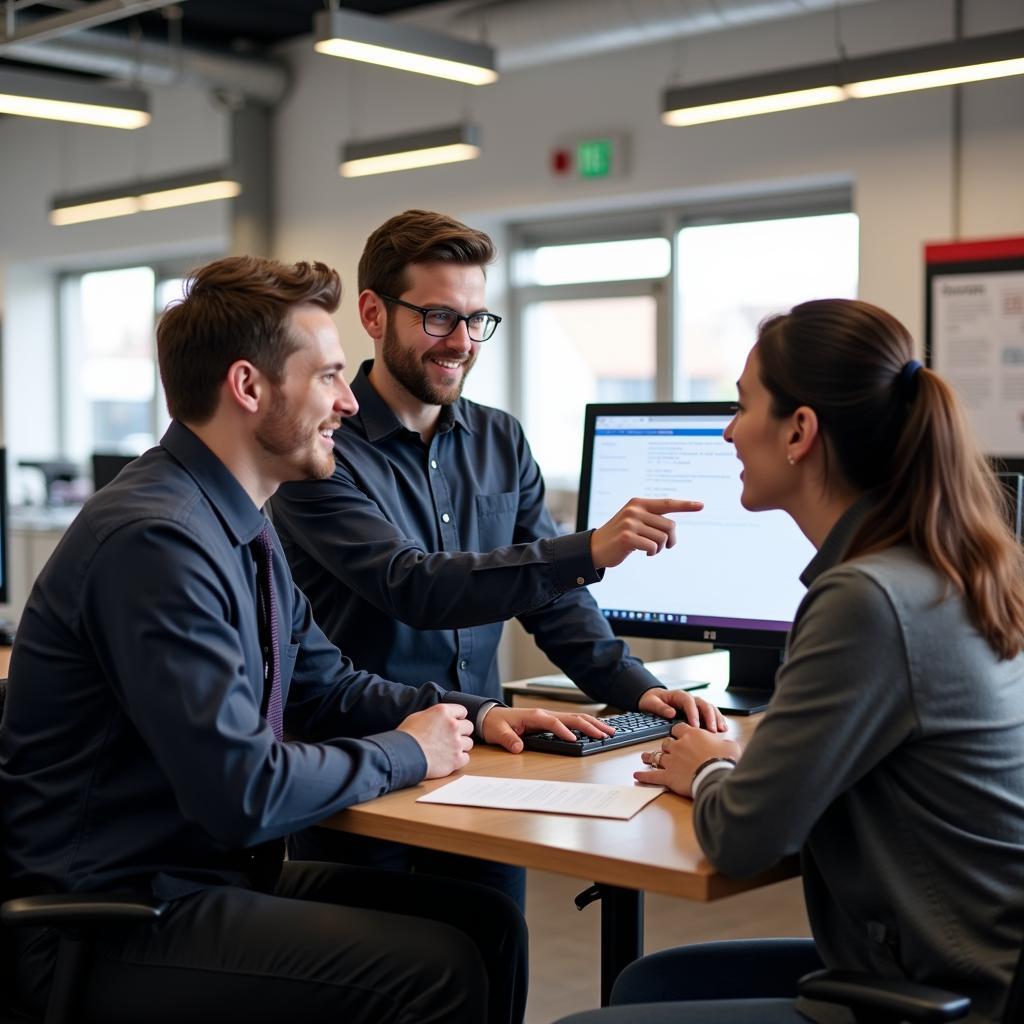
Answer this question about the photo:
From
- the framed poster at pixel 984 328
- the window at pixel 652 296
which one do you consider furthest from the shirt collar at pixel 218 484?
the window at pixel 652 296

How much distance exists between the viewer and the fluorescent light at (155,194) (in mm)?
6766

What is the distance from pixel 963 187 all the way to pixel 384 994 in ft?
14.6

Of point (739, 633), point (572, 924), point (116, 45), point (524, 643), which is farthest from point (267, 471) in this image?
point (116, 45)

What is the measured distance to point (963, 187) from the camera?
5.34 meters

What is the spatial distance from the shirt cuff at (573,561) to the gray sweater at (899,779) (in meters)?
0.64

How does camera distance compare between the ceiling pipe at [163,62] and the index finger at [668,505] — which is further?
the ceiling pipe at [163,62]

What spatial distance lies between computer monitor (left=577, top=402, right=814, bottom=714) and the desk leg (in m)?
0.38

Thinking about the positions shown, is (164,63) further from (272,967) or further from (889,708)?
(889,708)

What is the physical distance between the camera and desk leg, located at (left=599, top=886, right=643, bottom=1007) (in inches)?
83.4

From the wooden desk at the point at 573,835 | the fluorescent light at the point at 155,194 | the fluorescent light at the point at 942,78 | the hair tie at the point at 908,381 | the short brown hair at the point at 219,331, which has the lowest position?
the wooden desk at the point at 573,835

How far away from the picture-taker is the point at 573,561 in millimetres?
2141

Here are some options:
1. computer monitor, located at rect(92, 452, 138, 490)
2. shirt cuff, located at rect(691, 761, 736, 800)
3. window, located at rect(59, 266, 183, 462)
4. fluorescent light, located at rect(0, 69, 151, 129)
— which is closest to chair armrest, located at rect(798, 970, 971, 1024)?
shirt cuff, located at rect(691, 761, 736, 800)

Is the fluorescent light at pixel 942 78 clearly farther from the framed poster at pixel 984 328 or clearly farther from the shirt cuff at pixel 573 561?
the shirt cuff at pixel 573 561

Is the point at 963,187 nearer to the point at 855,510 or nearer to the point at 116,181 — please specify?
the point at 855,510
